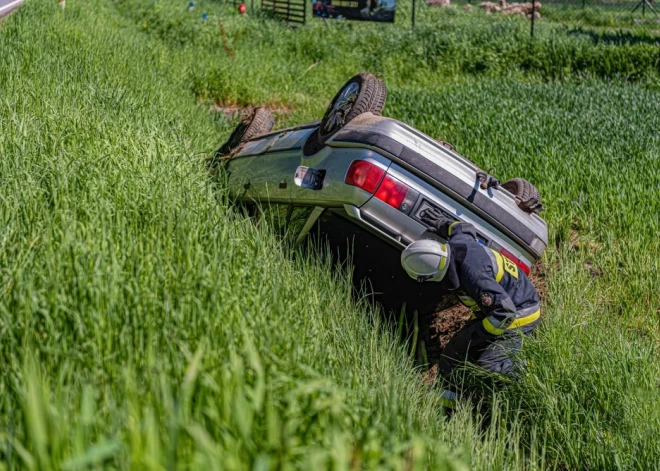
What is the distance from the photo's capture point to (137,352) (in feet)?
8.93

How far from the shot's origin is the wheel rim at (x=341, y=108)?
17.9ft

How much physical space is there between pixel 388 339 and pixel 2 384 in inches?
106

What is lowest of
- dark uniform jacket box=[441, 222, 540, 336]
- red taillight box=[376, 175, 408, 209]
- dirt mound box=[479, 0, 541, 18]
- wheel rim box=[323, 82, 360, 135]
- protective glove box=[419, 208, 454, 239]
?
dirt mound box=[479, 0, 541, 18]

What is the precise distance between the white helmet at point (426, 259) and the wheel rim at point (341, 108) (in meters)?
1.10

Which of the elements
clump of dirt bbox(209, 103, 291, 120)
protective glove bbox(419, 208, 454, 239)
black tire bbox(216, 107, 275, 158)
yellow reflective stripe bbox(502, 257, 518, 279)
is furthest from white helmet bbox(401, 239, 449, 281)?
clump of dirt bbox(209, 103, 291, 120)

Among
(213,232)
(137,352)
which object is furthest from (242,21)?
(137,352)

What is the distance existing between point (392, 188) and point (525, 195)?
105 centimetres

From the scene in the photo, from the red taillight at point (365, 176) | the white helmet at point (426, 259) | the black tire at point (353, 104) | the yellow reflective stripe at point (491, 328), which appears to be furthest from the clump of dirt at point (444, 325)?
the black tire at point (353, 104)

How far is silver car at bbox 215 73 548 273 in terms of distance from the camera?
495 cm

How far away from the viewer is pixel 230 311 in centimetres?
310

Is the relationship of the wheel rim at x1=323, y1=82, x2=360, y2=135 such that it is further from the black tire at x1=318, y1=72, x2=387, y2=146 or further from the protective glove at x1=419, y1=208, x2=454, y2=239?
the protective glove at x1=419, y1=208, x2=454, y2=239

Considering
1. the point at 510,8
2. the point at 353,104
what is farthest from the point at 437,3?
the point at 353,104

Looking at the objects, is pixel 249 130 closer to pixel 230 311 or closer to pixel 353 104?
pixel 353 104

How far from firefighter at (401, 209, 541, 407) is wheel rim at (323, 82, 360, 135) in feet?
3.08
